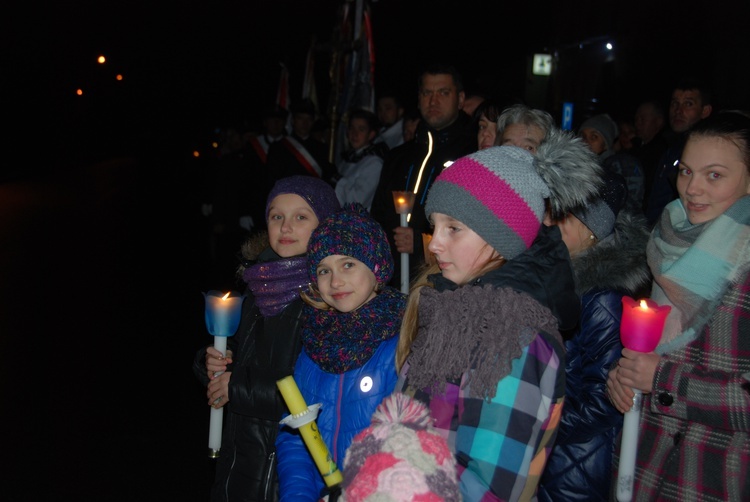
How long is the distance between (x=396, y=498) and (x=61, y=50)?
142 feet

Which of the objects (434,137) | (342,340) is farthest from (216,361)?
(434,137)

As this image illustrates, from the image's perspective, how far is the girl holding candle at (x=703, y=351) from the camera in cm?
217

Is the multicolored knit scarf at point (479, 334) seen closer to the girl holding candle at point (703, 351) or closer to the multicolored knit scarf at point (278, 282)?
the girl holding candle at point (703, 351)

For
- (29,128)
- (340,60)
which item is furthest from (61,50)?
(340,60)

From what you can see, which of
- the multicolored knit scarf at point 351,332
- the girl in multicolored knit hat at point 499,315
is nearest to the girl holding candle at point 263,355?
the multicolored knit scarf at point 351,332

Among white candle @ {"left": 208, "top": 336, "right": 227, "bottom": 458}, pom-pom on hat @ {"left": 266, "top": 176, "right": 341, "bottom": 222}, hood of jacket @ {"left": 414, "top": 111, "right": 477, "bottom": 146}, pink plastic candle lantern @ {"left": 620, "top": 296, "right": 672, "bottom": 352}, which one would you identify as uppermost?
hood of jacket @ {"left": 414, "top": 111, "right": 477, "bottom": 146}

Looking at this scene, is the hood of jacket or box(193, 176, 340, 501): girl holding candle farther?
the hood of jacket

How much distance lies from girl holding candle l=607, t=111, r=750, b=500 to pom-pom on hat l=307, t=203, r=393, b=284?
3.18 feet

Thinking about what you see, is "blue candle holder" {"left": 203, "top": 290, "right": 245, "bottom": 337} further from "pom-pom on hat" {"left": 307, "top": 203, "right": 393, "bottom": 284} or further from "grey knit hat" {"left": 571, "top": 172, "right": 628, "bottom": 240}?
"grey knit hat" {"left": 571, "top": 172, "right": 628, "bottom": 240}

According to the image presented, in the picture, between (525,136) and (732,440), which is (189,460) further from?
(732,440)

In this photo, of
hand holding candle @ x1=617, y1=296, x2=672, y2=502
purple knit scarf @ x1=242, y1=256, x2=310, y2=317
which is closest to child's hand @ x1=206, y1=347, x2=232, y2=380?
purple knit scarf @ x1=242, y1=256, x2=310, y2=317

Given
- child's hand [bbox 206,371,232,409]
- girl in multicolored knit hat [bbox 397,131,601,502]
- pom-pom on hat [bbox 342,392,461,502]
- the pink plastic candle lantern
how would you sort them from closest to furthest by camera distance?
pom-pom on hat [bbox 342,392,461,502] < girl in multicolored knit hat [bbox 397,131,601,502] < the pink plastic candle lantern < child's hand [bbox 206,371,232,409]

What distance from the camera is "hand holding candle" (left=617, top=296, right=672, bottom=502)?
85.7 inches

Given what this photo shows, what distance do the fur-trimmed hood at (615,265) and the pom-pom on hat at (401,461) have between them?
1.09 metres
